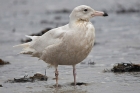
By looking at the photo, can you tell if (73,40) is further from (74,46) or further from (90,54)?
(90,54)

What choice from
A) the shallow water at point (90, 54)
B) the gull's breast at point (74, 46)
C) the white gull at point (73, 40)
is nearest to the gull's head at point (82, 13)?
the white gull at point (73, 40)

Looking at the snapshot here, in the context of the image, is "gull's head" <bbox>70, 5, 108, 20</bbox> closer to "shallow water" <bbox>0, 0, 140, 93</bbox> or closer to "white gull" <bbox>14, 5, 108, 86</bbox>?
"white gull" <bbox>14, 5, 108, 86</bbox>

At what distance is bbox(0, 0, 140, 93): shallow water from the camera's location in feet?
28.5

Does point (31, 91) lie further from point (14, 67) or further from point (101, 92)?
point (14, 67)

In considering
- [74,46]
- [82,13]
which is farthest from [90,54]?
[74,46]

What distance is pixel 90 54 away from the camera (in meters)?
12.5

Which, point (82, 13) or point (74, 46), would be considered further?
point (82, 13)

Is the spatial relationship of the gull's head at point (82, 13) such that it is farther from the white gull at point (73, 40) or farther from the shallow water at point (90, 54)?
the shallow water at point (90, 54)

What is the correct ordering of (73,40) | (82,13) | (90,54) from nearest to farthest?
(73,40), (82,13), (90,54)

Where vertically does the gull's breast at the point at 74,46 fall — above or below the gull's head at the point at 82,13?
below

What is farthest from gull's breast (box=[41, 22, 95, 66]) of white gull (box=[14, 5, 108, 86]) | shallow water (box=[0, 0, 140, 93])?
shallow water (box=[0, 0, 140, 93])

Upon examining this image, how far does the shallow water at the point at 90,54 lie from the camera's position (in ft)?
28.5

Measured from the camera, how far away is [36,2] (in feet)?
93.1

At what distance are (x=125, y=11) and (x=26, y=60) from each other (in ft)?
39.9
